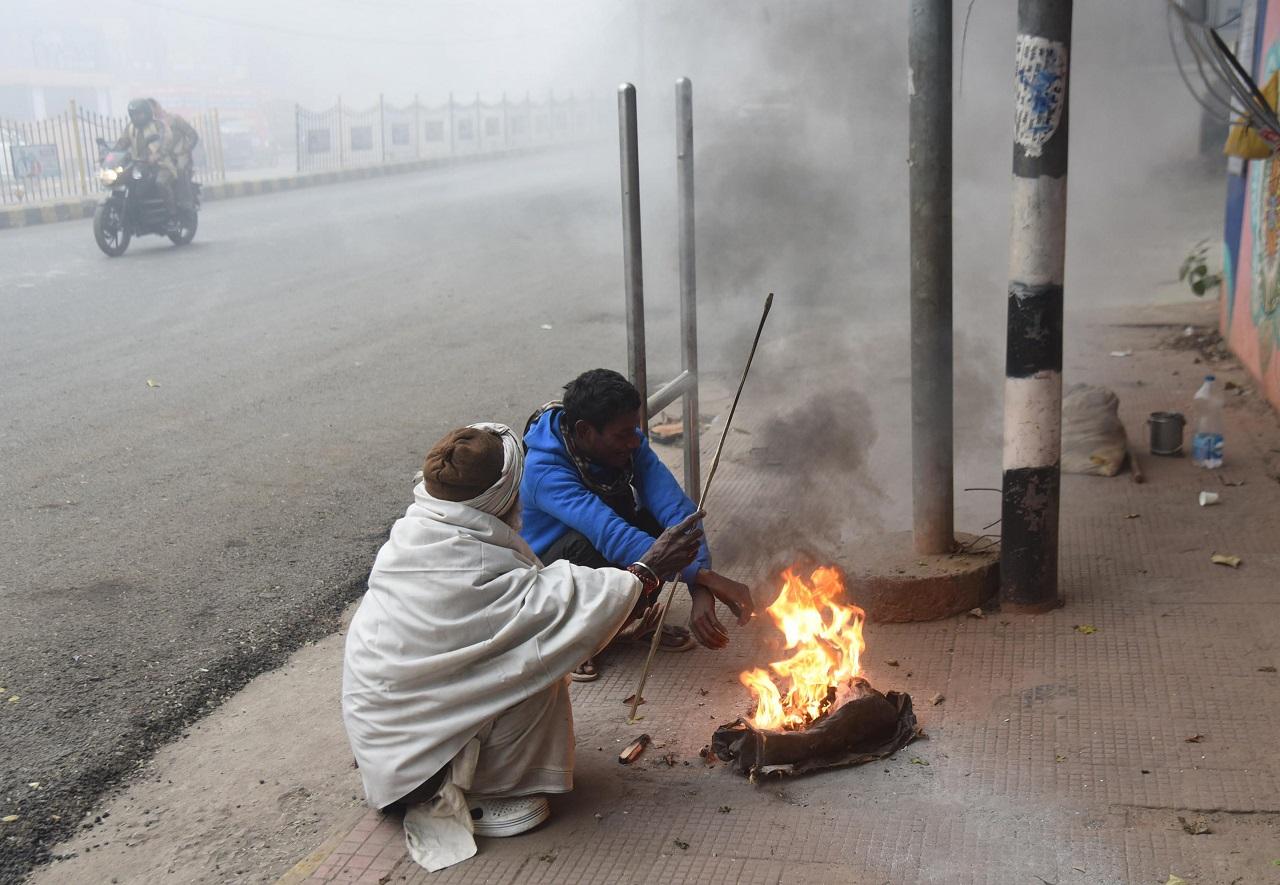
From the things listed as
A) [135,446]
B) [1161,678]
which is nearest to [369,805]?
[1161,678]

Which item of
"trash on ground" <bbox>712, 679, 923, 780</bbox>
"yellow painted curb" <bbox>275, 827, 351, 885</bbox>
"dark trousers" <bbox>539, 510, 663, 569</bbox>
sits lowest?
"yellow painted curb" <bbox>275, 827, 351, 885</bbox>

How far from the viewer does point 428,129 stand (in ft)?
109

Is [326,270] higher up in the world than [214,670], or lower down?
higher up

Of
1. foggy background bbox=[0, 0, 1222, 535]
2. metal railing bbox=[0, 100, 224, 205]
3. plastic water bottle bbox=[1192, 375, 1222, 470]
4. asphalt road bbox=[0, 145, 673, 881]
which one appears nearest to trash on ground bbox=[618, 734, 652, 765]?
asphalt road bbox=[0, 145, 673, 881]

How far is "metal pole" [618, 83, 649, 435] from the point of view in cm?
412

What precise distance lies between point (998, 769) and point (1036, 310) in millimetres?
1459

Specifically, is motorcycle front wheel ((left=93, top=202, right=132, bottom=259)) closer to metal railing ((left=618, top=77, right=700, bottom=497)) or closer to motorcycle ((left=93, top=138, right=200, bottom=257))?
motorcycle ((left=93, top=138, right=200, bottom=257))

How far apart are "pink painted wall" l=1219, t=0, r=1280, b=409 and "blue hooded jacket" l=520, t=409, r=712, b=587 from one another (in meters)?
3.95

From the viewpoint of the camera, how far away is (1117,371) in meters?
7.82

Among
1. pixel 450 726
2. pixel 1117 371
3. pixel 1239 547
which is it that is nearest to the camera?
pixel 450 726

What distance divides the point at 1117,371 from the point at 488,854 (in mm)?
6177

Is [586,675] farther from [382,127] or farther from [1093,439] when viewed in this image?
[382,127]

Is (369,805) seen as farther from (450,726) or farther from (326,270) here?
(326,270)

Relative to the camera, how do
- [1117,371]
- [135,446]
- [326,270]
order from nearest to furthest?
[135,446] → [1117,371] → [326,270]
